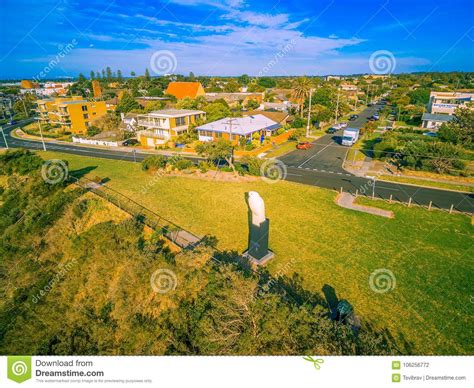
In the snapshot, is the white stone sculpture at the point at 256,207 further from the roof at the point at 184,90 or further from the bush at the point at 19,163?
the roof at the point at 184,90

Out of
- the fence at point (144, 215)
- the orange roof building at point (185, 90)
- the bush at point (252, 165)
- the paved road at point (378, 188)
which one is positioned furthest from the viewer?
the orange roof building at point (185, 90)

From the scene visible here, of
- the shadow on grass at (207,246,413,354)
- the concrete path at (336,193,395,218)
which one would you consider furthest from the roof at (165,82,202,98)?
the shadow on grass at (207,246,413,354)

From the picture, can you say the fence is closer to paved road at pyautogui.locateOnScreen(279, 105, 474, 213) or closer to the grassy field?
the grassy field

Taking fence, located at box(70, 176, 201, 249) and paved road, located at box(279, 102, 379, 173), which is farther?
paved road, located at box(279, 102, 379, 173)

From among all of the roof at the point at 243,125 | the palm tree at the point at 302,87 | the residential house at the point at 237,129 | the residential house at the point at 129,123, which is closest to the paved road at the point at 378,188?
the residential house at the point at 237,129

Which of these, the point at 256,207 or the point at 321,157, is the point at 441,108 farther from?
the point at 256,207

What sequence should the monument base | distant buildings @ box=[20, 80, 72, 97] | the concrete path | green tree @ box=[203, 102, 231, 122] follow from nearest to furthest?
the monument base < the concrete path < green tree @ box=[203, 102, 231, 122] < distant buildings @ box=[20, 80, 72, 97]
